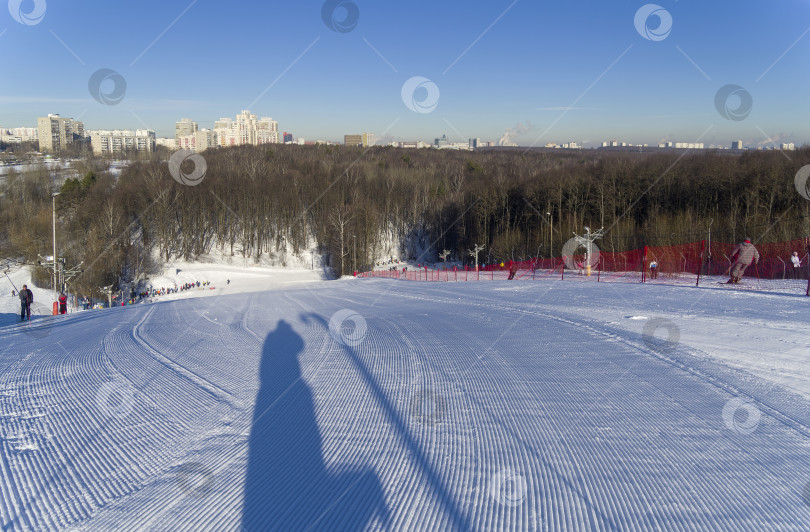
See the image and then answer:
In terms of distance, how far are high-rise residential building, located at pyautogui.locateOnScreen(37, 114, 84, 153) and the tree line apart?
69934 millimetres

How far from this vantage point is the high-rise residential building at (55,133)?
129962mm

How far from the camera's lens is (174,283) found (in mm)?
44000

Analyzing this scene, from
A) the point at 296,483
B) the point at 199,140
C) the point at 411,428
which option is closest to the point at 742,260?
the point at 411,428

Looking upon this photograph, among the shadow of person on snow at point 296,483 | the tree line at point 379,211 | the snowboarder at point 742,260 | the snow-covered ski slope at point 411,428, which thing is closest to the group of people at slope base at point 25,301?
the snow-covered ski slope at point 411,428

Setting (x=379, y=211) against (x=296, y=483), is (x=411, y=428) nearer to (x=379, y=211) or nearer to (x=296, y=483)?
(x=296, y=483)

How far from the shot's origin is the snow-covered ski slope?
344 centimetres

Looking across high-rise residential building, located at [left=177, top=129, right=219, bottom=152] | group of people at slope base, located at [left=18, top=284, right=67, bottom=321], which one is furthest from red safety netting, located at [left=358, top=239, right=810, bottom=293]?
high-rise residential building, located at [left=177, top=129, right=219, bottom=152]

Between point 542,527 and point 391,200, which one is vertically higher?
point 391,200

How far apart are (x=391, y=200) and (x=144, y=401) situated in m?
62.7

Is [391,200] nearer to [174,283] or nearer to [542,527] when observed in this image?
[174,283]

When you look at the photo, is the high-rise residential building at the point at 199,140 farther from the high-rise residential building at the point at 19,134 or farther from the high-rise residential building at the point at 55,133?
the high-rise residential building at the point at 19,134

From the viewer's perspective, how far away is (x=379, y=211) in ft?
213

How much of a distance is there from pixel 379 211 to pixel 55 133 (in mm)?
110949

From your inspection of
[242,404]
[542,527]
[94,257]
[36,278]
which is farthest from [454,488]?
[36,278]
